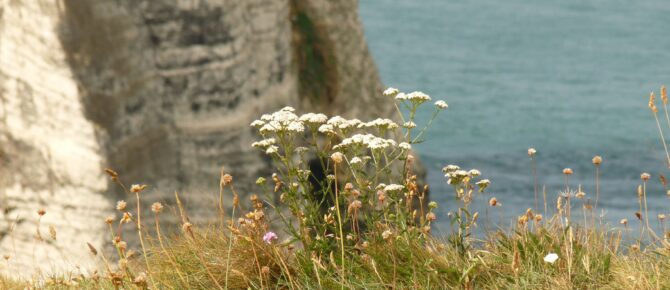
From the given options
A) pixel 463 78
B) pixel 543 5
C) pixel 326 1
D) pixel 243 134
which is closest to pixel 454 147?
pixel 463 78

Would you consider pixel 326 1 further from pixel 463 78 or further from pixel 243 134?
pixel 463 78

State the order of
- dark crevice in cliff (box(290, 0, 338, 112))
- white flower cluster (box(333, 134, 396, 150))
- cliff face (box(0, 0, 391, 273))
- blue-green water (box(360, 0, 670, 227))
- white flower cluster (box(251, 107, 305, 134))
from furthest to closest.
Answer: blue-green water (box(360, 0, 670, 227))
dark crevice in cliff (box(290, 0, 338, 112))
cliff face (box(0, 0, 391, 273))
white flower cluster (box(251, 107, 305, 134))
white flower cluster (box(333, 134, 396, 150))

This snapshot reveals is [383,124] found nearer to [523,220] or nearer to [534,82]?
[523,220]

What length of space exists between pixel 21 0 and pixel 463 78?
18557mm

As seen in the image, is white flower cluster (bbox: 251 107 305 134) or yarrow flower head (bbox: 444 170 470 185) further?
yarrow flower head (bbox: 444 170 470 185)

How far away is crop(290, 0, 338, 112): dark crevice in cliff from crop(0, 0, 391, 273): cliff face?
1392 mm

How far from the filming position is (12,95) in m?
9.95

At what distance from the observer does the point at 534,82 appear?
88.2ft

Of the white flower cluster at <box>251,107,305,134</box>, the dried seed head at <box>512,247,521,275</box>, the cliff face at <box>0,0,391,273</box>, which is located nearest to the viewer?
the dried seed head at <box>512,247,521,275</box>

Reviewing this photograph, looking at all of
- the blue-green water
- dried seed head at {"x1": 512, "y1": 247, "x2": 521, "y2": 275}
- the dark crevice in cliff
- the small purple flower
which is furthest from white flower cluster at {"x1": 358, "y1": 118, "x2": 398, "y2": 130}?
the blue-green water

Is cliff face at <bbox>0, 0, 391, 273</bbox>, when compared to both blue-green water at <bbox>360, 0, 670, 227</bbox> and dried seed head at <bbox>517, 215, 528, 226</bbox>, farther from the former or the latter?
blue-green water at <bbox>360, 0, 670, 227</bbox>

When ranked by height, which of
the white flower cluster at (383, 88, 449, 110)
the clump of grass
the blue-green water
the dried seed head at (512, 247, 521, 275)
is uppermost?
the white flower cluster at (383, 88, 449, 110)

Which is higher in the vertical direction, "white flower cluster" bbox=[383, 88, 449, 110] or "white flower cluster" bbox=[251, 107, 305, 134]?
"white flower cluster" bbox=[383, 88, 449, 110]

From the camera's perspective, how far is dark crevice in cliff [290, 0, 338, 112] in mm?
12055
